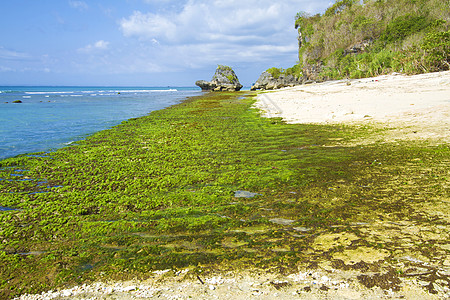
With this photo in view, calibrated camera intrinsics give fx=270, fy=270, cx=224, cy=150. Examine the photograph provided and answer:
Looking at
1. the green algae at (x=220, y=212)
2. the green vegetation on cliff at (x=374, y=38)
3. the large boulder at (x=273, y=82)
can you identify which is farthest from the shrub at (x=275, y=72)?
the green algae at (x=220, y=212)

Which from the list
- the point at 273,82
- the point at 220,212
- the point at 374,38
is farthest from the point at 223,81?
the point at 220,212

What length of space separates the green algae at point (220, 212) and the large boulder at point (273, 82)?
257 feet

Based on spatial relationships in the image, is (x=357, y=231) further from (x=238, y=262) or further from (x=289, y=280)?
(x=238, y=262)

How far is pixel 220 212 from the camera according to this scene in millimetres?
4477

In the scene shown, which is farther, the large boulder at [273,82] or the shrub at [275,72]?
the shrub at [275,72]

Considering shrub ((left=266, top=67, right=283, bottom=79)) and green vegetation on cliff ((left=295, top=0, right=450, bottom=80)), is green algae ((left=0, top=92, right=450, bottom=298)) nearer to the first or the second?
green vegetation on cliff ((left=295, top=0, right=450, bottom=80))

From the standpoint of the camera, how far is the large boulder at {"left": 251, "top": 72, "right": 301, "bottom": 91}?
269 ft

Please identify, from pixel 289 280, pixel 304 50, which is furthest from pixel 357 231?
pixel 304 50

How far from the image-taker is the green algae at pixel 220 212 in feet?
10.3

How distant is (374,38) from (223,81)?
46525mm

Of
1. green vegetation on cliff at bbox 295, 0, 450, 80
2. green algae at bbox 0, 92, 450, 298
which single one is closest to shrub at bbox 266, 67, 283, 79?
green vegetation on cliff at bbox 295, 0, 450, 80

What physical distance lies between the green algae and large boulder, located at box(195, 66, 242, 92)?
275 feet

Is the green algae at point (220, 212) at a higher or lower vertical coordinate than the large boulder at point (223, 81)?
lower

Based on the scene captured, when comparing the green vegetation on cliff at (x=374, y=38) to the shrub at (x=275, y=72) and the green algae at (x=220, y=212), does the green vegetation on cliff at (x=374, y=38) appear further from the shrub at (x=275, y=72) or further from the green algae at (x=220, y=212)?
the green algae at (x=220, y=212)
